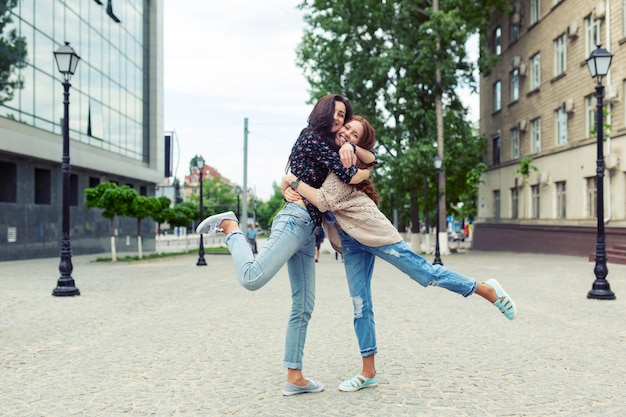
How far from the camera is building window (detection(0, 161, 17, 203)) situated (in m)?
26.3

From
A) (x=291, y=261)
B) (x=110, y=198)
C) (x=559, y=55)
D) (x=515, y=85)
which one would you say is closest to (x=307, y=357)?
(x=291, y=261)

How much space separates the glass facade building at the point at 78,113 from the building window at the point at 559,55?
21396mm

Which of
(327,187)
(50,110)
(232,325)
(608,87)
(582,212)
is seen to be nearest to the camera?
(327,187)

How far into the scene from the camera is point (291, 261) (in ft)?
14.6

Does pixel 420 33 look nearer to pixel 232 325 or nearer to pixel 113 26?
pixel 113 26

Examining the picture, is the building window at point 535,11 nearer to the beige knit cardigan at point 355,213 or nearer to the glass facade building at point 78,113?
the glass facade building at point 78,113

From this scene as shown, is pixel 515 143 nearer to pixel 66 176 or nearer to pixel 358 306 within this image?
pixel 66 176

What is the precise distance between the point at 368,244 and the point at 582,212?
967 inches

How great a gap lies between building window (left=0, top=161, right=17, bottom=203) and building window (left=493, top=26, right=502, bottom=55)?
1003 inches

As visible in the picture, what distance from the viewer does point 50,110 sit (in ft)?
94.0

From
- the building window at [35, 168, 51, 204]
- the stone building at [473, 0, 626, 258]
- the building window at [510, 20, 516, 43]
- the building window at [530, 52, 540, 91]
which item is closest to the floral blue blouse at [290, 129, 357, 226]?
the stone building at [473, 0, 626, 258]

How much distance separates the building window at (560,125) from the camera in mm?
27766

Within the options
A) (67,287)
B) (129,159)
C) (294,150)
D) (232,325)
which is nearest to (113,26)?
(129,159)

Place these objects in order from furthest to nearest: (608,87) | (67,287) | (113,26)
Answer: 1. (113,26)
2. (608,87)
3. (67,287)
